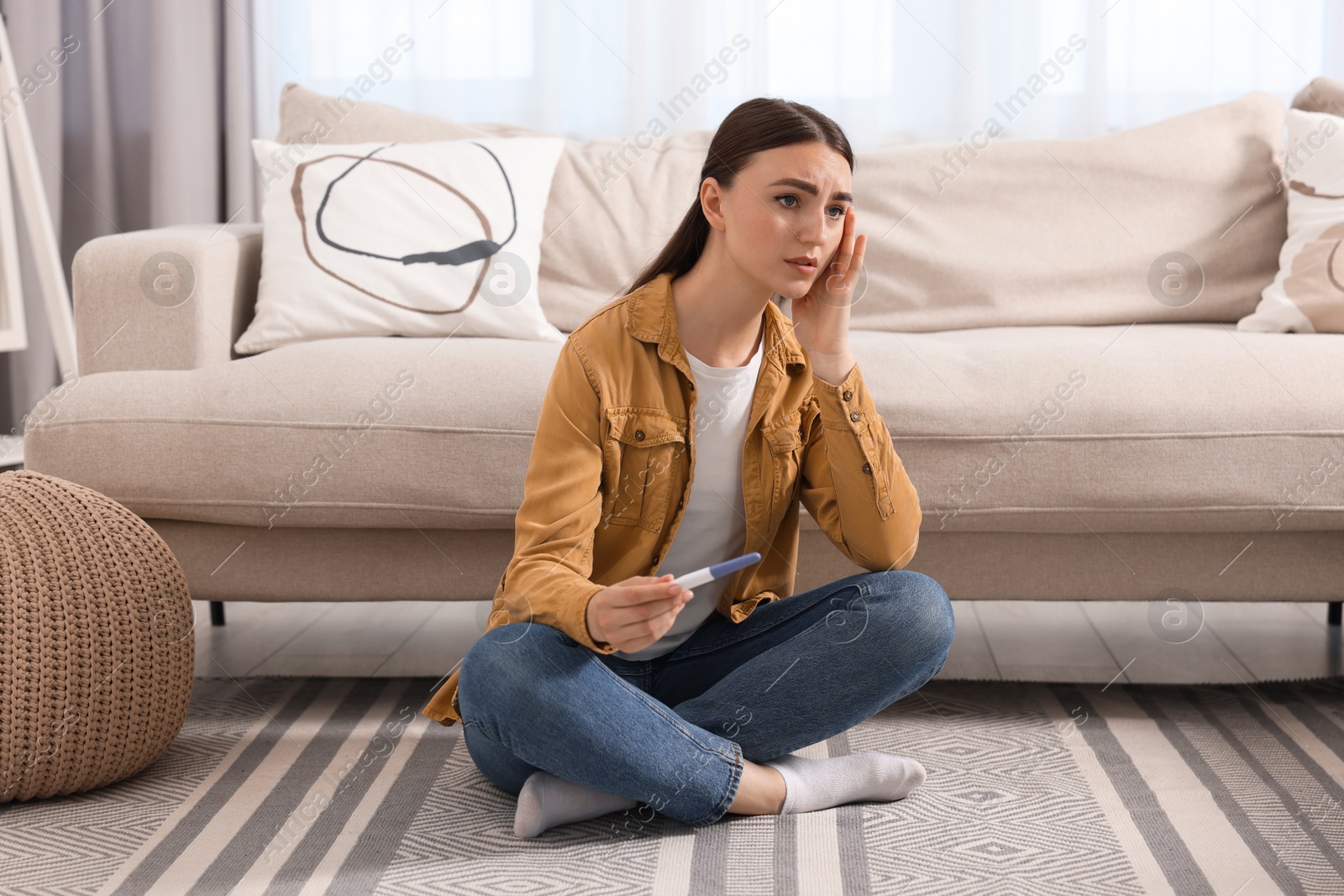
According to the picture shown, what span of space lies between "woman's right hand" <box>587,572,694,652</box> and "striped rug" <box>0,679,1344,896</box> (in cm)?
22

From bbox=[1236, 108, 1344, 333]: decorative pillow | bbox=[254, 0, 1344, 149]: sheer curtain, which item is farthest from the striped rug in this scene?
bbox=[254, 0, 1344, 149]: sheer curtain

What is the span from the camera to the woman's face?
42.0 inches

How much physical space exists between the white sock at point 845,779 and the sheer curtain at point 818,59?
1.73 meters

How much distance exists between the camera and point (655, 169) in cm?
199

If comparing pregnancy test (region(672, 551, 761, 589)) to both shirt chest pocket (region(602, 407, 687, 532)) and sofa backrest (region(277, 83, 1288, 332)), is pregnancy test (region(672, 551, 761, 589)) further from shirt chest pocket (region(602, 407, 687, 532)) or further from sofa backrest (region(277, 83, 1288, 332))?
sofa backrest (region(277, 83, 1288, 332))

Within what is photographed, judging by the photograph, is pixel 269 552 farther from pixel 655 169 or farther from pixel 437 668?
pixel 655 169

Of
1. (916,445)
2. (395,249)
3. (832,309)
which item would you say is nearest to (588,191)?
(395,249)

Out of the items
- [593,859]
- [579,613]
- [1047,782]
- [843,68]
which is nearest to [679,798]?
[593,859]

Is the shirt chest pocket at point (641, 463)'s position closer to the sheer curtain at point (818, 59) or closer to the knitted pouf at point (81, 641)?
the knitted pouf at point (81, 641)

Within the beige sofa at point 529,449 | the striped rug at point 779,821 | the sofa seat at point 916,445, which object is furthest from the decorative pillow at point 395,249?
the striped rug at point 779,821

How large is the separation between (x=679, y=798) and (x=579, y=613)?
209 millimetres

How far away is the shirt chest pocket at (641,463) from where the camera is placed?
3.65ft

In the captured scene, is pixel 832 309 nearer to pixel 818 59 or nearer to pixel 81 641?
pixel 81 641

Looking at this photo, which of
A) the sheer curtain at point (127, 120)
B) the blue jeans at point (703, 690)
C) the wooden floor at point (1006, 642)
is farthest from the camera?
the sheer curtain at point (127, 120)
